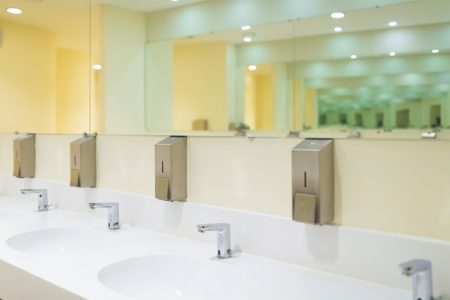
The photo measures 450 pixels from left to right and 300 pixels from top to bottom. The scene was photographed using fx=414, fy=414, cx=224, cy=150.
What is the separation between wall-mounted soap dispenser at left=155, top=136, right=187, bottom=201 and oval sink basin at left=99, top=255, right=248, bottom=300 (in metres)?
0.26

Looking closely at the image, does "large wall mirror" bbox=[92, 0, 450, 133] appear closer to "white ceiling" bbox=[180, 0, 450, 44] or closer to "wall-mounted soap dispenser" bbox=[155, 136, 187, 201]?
"white ceiling" bbox=[180, 0, 450, 44]

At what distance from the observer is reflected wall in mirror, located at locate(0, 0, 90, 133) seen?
7.70ft

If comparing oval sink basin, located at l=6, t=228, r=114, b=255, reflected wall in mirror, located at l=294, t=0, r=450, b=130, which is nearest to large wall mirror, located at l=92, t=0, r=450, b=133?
reflected wall in mirror, located at l=294, t=0, r=450, b=130

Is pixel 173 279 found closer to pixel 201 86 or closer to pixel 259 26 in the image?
pixel 201 86

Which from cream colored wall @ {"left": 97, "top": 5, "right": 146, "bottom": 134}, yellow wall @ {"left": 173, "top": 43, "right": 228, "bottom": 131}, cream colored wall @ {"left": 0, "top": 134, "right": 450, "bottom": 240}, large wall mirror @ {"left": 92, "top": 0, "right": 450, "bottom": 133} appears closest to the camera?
cream colored wall @ {"left": 0, "top": 134, "right": 450, "bottom": 240}

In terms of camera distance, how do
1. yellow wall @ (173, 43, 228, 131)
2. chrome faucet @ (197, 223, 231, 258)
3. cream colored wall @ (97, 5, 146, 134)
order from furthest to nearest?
cream colored wall @ (97, 5, 146, 134) < yellow wall @ (173, 43, 228, 131) < chrome faucet @ (197, 223, 231, 258)

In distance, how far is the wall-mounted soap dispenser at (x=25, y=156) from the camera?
2.41 m

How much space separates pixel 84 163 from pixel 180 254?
0.84 m

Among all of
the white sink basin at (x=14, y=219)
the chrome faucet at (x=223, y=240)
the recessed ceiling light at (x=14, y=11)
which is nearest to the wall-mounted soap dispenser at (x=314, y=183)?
the chrome faucet at (x=223, y=240)

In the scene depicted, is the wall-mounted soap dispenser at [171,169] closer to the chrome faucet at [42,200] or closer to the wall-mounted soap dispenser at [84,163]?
the wall-mounted soap dispenser at [84,163]

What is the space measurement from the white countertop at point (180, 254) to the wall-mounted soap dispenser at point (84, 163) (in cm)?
34

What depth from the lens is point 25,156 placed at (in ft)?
7.91

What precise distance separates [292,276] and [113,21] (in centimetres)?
162

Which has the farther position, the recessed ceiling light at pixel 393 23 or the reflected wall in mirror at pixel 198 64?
the reflected wall in mirror at pixel 198 64
